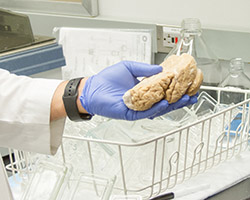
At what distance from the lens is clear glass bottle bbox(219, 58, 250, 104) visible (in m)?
1.11

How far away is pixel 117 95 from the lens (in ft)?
2.68

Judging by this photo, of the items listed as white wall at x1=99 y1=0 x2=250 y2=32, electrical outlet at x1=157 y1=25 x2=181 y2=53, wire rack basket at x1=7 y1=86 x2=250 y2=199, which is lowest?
wire rack basket at x1=7 y1=86 x2=250 y2=199

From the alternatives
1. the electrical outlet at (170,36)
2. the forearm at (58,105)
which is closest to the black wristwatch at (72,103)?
the forearm at (58,105)

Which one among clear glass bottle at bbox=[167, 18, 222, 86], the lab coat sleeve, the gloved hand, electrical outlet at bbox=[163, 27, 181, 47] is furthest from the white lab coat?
electrical outlet at bbox=[163, 27, 181, 47]

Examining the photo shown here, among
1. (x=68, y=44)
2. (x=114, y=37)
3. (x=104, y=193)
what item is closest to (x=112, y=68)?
(x=104, y=193)

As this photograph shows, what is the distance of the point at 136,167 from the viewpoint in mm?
863

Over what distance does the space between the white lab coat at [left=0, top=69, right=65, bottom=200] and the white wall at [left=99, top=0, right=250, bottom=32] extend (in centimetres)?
67

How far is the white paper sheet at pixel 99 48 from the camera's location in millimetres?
1404

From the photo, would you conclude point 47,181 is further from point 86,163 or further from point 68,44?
point 68,44

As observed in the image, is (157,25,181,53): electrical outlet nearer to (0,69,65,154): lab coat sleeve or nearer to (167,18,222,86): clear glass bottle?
(167,18,222,86): clear glass bottle

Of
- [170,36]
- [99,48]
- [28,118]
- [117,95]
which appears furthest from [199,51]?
[28,118]

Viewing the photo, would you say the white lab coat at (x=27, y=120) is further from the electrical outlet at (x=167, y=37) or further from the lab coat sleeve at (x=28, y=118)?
the electrical outlet at (x=167, y=37)

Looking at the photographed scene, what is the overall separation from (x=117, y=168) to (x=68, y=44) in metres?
0.80

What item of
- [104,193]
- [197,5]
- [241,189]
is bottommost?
[241,189]
